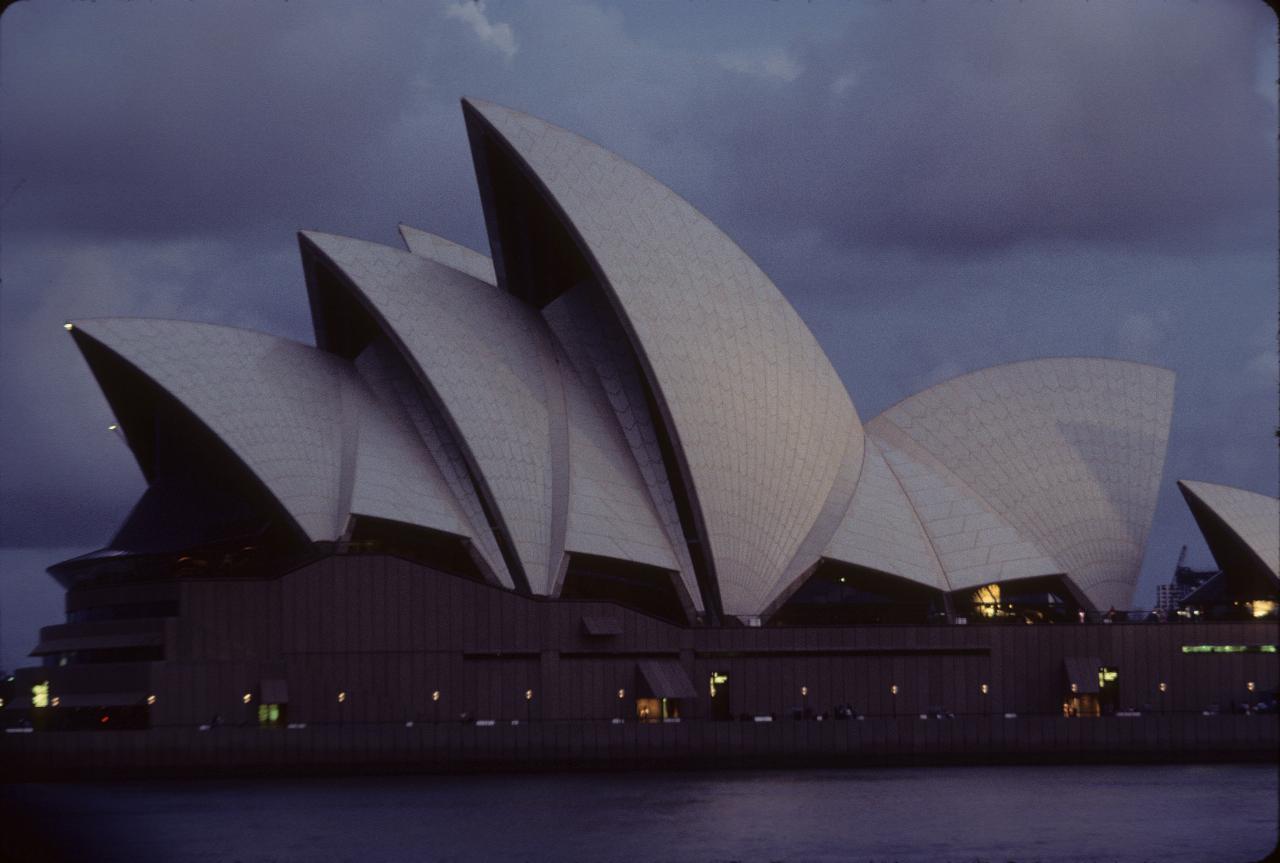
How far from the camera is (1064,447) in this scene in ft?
209

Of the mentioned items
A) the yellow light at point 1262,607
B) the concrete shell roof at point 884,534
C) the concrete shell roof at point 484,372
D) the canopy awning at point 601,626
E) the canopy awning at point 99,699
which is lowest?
the canopy awning at point 99,699

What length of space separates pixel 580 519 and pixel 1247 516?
22134 mm

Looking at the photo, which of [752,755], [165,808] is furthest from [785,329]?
[165,808]

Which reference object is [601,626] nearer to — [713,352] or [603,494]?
[603,494]

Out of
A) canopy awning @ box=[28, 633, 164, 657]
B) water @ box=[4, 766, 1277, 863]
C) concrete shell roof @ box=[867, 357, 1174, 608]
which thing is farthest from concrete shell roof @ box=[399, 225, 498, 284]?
water @ box=[4, 766, 1277, 863]

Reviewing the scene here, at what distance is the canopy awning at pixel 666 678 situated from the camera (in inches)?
2238

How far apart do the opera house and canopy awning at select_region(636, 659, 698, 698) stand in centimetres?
12

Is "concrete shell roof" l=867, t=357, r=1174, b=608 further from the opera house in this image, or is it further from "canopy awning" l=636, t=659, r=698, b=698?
"canopy awning" l=636, t=659, r=698, b=698

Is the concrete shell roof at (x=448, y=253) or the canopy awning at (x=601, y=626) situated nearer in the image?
the canopy awning at (x=601, y=626)

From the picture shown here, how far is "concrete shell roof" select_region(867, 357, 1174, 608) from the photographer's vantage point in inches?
2474

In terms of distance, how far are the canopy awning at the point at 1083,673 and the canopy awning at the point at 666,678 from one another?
1171 cm

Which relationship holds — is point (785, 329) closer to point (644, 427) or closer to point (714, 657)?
point (644, 427)

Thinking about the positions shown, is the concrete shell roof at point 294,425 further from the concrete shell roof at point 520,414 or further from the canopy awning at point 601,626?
the canopy awning at point 601,626

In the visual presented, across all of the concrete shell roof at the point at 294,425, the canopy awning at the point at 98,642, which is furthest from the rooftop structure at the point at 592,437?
the canopy awning at the point at 98,642
